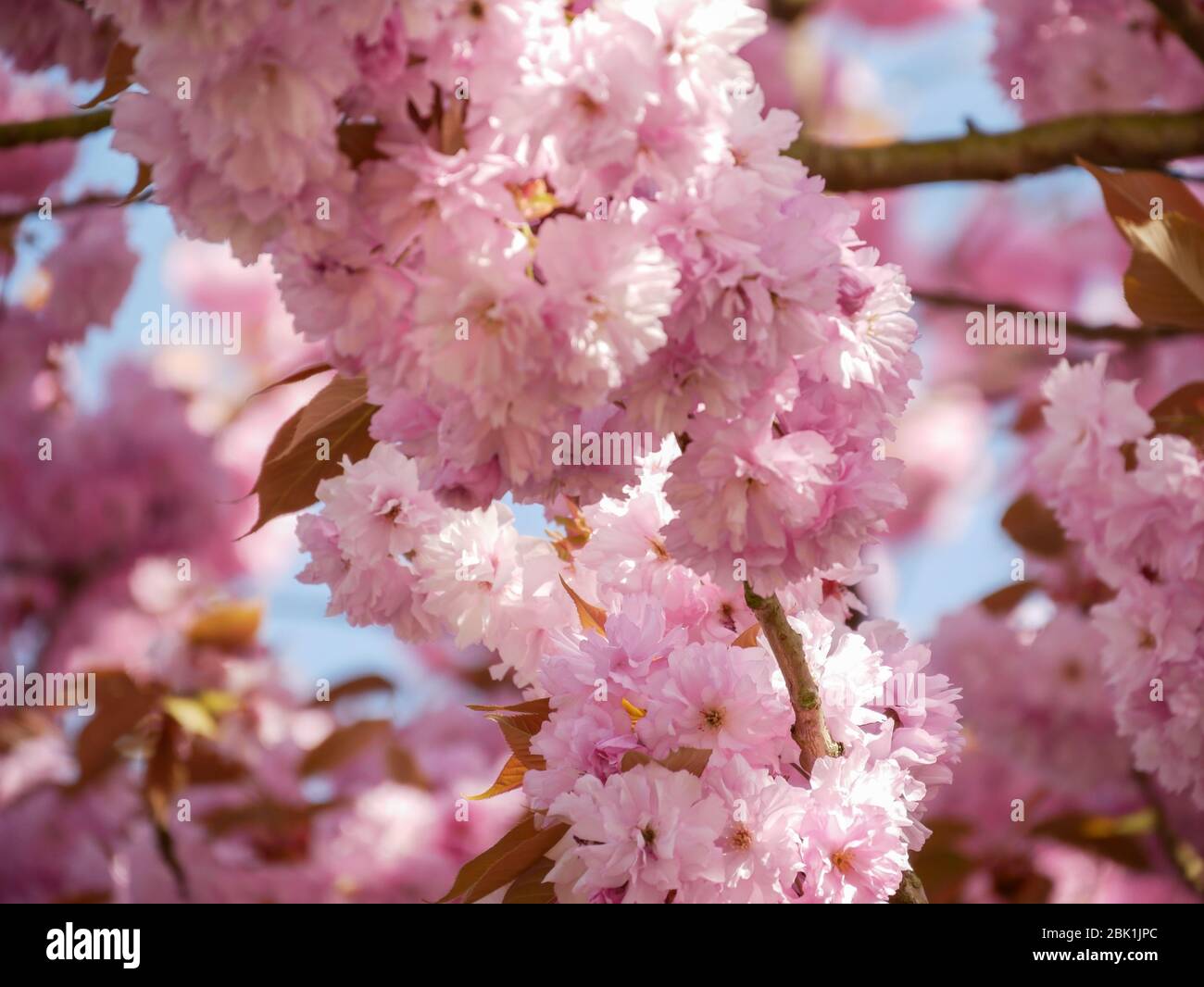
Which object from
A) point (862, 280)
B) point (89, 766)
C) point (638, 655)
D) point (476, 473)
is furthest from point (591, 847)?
point (89, 766)

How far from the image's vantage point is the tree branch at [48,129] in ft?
4.08

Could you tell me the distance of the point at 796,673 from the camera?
74cm

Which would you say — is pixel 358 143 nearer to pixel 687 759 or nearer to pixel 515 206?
pixel 515 206

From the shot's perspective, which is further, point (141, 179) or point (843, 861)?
point (141, 179)

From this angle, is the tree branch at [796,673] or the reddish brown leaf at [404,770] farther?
the reddish brown leaf at [404,770]

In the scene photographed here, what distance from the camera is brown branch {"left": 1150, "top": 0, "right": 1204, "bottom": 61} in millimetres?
1360

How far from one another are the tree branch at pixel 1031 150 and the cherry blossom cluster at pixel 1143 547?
0.91 ft

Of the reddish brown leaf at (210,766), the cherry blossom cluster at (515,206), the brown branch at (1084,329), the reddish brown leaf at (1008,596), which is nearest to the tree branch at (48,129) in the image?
the cherry blossom cluster at (515,206)

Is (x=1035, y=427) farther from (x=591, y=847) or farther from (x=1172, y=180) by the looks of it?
(x=591, y=847)

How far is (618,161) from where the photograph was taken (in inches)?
23.3

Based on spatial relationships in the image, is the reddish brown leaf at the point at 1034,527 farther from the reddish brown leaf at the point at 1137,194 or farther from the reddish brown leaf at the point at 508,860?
the reddish brown leaf at the point at 508,860

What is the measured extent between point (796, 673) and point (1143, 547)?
53cm

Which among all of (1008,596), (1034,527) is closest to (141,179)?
(1034,527)

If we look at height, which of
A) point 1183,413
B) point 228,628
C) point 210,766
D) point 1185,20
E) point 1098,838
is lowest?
point 1098,838
